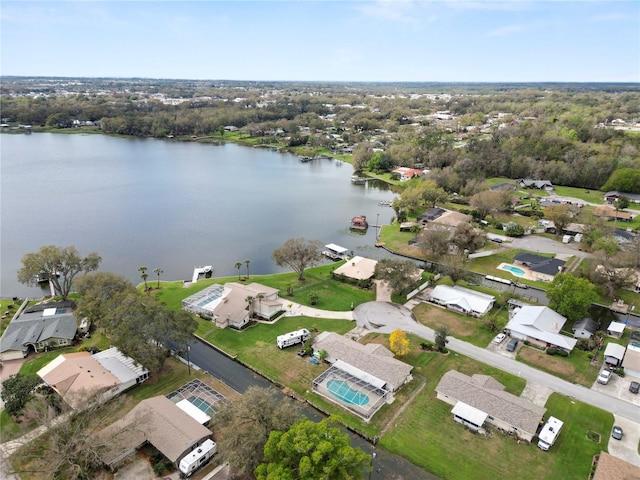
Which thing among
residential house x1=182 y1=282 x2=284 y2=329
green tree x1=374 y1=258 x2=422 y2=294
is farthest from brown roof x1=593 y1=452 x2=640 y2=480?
residential house x1=182 y1=282 x2=284 y2=329

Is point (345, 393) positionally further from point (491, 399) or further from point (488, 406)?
point (491, 399)

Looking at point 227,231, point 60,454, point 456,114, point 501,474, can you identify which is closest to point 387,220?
point 227,231

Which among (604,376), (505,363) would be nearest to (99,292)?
(505,363)

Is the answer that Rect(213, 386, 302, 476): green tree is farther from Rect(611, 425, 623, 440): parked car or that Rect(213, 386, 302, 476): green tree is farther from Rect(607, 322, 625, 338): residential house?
Rect(607, 322, 625, 338): residential house

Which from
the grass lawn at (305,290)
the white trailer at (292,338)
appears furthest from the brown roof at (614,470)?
the grass lawn at (305,290)

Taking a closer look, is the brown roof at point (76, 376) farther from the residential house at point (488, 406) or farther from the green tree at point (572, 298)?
the green tree at point (572, 298)

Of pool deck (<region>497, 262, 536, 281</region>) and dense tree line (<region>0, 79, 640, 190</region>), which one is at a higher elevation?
dense tree line (<region>0, 79, 640, 190</region>)
